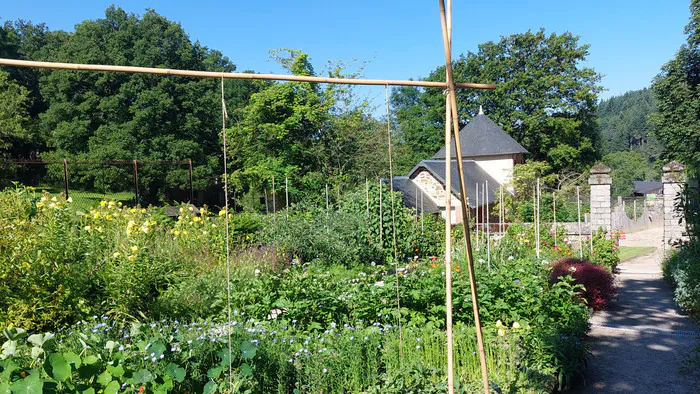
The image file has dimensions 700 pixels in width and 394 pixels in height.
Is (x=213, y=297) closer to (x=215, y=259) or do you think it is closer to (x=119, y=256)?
(x=119, y=256)

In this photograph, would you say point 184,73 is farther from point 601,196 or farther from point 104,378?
point 601,196

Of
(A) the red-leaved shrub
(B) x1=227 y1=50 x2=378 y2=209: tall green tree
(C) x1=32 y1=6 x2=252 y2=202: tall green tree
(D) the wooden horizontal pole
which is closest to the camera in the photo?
(D) the wooden horizontal pole

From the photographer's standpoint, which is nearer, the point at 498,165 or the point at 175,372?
the point at 175,372

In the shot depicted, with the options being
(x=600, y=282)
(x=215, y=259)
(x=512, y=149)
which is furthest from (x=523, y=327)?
(x=512, y=149)

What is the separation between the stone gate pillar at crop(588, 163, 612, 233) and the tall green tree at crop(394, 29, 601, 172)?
1717 cm

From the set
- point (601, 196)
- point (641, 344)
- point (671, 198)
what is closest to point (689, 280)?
point (641, 344)

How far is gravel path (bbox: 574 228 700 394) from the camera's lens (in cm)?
396

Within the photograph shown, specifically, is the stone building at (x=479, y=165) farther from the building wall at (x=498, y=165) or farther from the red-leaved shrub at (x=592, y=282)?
the red-leaved shrub at (x=592, y=282)

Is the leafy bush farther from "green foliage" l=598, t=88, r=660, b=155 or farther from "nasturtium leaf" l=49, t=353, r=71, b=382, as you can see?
"green foliage" l=598, t=88, r=660, b=155

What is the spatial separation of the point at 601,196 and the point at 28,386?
38.3 feet

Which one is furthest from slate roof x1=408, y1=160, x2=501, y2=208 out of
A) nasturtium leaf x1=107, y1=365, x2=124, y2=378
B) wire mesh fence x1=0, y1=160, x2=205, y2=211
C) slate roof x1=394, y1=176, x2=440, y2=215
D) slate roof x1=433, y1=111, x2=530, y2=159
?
nasturtium leaf x1=107, y1=365, x2=124, y2=378

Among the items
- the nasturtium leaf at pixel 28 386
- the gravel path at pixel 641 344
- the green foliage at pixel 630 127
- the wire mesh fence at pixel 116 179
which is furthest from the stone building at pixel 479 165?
the green foliage at pixel 630 127

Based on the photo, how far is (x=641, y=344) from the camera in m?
5.07

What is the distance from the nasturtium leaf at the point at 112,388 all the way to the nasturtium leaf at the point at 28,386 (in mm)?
314
